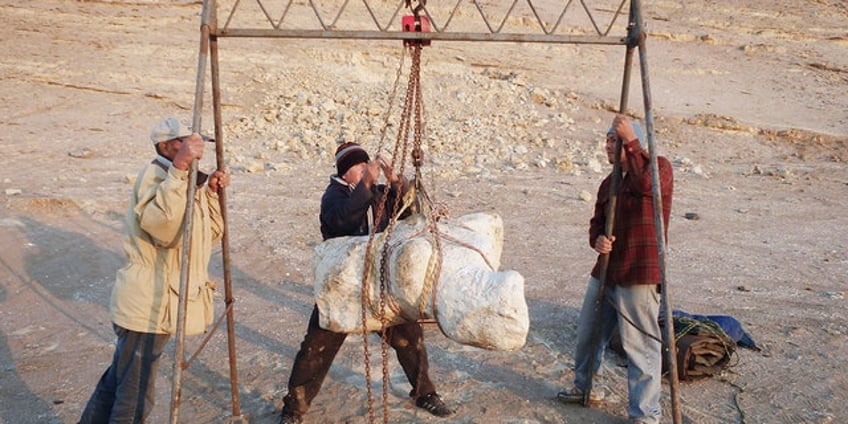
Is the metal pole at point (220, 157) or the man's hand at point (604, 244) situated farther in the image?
the man's hand at point (604, 244)

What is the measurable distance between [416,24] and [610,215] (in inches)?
60.9

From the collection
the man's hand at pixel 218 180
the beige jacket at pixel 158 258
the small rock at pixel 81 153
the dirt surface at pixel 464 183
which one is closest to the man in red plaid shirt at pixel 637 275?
the dirt surface at pixel 464 183

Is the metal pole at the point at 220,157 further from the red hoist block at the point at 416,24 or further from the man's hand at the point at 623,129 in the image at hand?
the man's hand at the point at 623,129

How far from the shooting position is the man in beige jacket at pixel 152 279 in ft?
11.4

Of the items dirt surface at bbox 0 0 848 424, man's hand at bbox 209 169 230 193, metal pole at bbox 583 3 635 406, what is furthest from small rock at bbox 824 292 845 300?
man's hand at bbox 209 169 230 193

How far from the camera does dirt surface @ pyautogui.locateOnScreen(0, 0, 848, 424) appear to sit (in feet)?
16.9

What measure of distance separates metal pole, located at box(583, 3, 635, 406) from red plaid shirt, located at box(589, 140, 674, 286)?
0.05m

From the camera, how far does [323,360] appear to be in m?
4.29

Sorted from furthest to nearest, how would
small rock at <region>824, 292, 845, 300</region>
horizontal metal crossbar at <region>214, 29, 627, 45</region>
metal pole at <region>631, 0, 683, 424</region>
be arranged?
small rock at <region>824, 292, 845, 300</region>, metal pole at <region>631, 0, 683, 424</region>, horizontal metal crossbar at <region>214, 29, 627, 45</region>

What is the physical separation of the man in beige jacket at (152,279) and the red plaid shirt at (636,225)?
2.24 metres

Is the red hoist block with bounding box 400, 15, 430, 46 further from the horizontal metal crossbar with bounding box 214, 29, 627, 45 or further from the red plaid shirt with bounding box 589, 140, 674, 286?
the red plaid shirt with bounding box 589, 140, 674, 286

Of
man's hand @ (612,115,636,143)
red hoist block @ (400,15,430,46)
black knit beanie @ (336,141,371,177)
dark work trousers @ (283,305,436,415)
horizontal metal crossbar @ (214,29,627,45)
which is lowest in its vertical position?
dark work trousers @ (283,305,436,415)

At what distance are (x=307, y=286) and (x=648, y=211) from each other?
3765 millimetres

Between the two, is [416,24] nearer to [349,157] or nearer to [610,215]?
[349,157]
